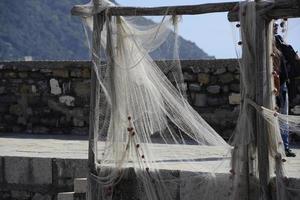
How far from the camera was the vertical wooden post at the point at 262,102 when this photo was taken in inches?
210

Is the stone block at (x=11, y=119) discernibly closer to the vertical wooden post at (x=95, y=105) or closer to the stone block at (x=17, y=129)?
the stone block at (x=17, y=129)

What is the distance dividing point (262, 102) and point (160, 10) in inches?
51.6

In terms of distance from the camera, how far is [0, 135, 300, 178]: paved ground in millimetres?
6176

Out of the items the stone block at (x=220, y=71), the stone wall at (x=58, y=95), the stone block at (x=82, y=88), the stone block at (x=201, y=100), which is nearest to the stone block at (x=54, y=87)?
the stone wall at (x=58, y=95)

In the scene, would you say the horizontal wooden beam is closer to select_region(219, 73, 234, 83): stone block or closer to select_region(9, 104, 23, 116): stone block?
select_region(219, 73, 234, 83): stone block

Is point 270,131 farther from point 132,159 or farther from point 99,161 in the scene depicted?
point 99,161

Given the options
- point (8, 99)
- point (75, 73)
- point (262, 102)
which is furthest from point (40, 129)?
point (262, 102)

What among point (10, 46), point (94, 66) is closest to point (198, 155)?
point (94, 66)

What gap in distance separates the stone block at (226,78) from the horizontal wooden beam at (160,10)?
13.8 ft

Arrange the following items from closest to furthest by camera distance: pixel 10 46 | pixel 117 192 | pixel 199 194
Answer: pixel 199 194 < pixel 117 192 < pixel 10 46

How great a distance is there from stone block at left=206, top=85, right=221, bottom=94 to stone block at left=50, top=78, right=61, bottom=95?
282 cm

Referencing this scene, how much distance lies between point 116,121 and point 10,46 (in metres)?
49.8

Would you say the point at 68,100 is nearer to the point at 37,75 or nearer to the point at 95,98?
the point at 37,75

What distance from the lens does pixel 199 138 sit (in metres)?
6.02
